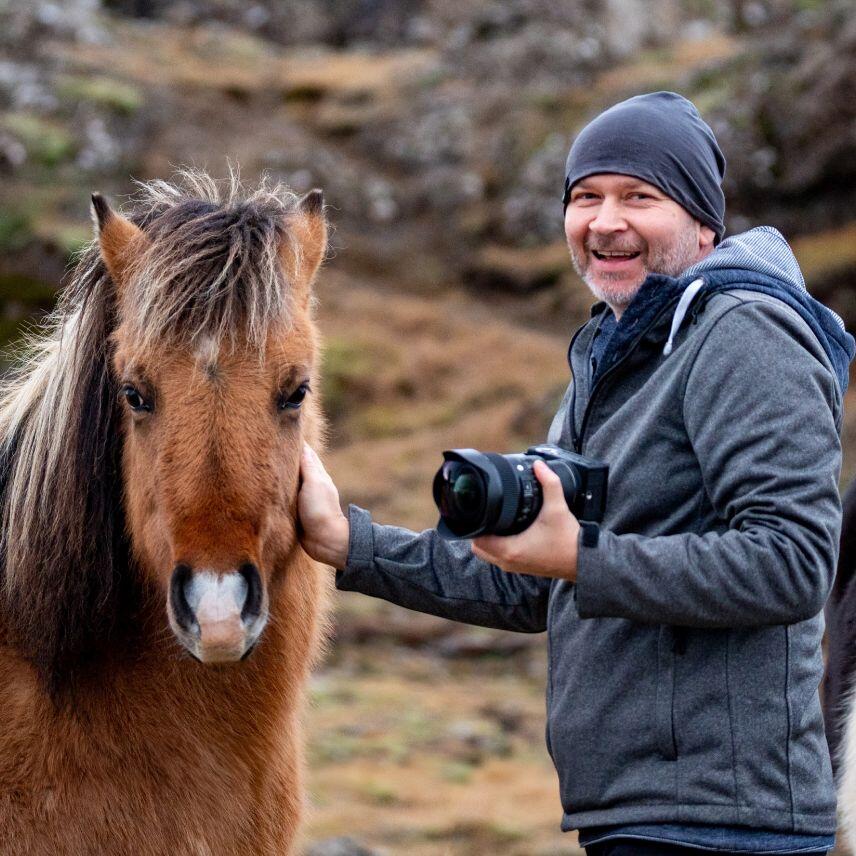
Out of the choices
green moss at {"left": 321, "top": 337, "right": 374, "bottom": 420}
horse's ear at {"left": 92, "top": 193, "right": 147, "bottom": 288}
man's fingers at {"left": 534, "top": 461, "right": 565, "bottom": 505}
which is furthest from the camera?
green moss at {"left": 321, "top": 337, "right": 374, "bottom": 420}

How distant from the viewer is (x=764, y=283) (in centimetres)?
217

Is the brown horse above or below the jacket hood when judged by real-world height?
below

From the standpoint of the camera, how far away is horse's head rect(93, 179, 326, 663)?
2.20 m

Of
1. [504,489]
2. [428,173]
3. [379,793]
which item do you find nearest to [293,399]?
[504,489]

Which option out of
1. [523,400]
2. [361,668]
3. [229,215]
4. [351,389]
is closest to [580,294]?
[523,400]

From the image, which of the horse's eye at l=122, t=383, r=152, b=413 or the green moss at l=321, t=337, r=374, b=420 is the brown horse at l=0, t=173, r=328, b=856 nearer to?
the horse's eye at l=122, t=383, r=152, b=413

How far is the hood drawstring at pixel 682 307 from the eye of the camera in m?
2.17

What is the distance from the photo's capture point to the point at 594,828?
220 cm

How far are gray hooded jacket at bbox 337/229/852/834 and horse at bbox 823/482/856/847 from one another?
1.09 m

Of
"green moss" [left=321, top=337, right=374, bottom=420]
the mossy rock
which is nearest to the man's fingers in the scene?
"green moss" [left=321, top=337, right=374, bottom=420]

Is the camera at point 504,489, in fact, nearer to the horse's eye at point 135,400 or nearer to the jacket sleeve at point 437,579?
the jacket sleeve at point 437,579

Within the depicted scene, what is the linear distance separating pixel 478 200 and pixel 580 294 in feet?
6.71

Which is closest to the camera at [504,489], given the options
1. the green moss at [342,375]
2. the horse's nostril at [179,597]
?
the horse's nostril at [179,597]

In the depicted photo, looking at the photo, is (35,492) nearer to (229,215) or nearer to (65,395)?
(65,395)
